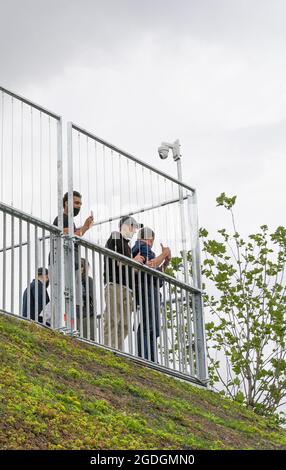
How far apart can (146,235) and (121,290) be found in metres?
0.97

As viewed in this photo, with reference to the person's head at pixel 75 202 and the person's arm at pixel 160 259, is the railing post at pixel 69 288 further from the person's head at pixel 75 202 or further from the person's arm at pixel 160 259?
the person's arm at pixel 160 259

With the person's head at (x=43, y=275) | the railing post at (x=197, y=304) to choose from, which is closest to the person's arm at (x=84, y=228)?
the person's head at (x=43, y=275)

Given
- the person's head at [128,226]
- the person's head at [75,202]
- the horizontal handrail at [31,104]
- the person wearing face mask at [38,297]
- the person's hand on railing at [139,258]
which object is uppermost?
the horizontal handrail at [31,104]

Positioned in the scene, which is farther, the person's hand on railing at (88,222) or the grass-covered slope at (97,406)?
the person's hand on railing at (88,222)

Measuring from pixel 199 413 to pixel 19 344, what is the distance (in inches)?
97.8

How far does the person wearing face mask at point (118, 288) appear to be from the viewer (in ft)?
52.0

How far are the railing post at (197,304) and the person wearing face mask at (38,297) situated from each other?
2942 millimetres

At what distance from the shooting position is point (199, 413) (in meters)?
14.6

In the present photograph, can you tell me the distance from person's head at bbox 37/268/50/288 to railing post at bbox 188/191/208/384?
2.96 metres

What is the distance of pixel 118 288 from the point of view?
1620 centimetres

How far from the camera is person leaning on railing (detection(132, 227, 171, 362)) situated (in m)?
16.4

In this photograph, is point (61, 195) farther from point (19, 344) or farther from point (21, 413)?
point (21, 413)

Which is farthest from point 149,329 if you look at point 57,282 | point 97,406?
point 97,406
